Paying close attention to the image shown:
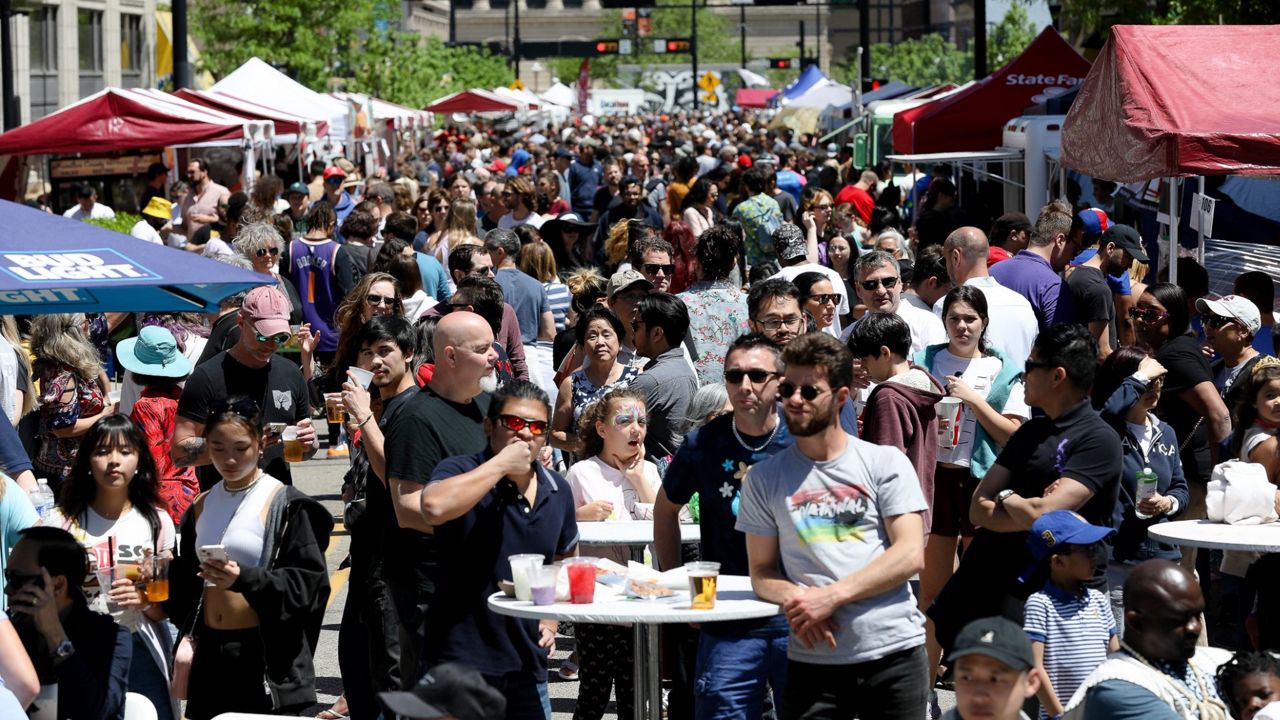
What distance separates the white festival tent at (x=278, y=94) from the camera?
2652 centimetres

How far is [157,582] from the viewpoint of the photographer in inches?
228

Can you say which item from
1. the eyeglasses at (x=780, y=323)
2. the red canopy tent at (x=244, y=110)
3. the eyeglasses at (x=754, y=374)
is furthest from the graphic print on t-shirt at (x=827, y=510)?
the red canopy tent at (x=244, y=110)

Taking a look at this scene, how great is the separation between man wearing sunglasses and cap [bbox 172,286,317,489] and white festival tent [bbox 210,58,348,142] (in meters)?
18.7

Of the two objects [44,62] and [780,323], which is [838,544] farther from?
[44,62]

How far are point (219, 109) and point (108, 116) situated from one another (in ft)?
11.1

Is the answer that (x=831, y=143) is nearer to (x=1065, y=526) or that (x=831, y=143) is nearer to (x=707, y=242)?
(x=707, y=242)

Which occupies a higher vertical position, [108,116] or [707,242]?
[108,116]

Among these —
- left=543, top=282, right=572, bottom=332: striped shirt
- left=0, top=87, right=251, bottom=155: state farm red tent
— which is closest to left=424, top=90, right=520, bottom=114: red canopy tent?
left=0, top=87, right=251, bottom=155: state farm red tent

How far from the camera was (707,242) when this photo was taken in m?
9.34

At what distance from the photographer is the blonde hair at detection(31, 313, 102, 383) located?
8.55 meters

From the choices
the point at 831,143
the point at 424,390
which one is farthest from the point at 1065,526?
the point at 831,143

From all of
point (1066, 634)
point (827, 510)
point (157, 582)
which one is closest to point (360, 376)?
point (157, 582)

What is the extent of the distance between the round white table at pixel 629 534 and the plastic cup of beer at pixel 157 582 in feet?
4.92

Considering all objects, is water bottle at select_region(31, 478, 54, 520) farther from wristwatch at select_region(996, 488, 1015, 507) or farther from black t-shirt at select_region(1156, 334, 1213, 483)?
black t-shirt at select_region(1156, 334, 1213, 483)
